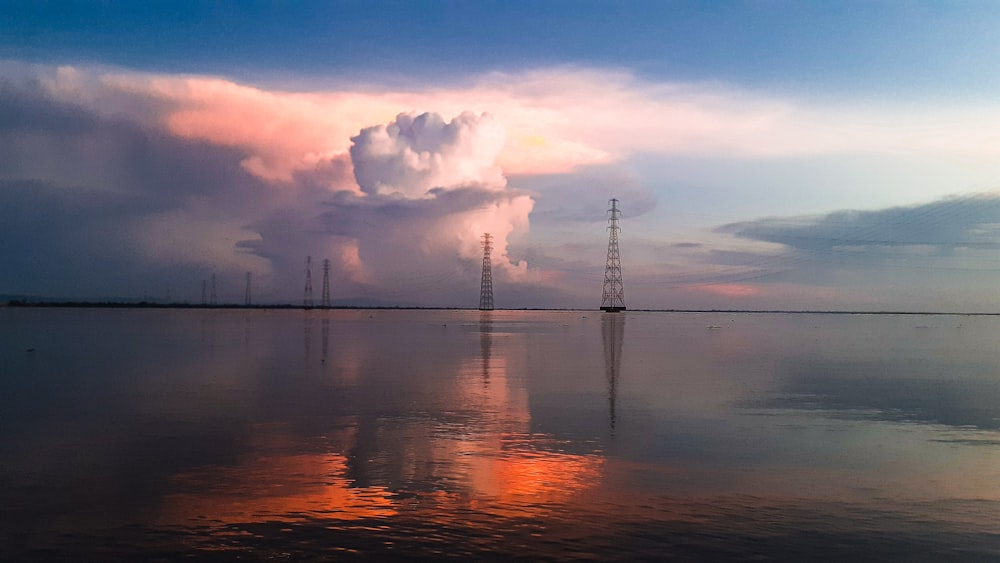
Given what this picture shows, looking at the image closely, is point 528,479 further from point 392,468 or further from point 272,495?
point 272,495

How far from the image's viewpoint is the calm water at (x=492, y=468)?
15430mm

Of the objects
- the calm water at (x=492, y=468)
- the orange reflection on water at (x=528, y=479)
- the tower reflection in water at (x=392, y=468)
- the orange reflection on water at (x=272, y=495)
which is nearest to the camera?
the calm water at (x=492, y=468)

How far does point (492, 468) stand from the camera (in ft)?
70.7

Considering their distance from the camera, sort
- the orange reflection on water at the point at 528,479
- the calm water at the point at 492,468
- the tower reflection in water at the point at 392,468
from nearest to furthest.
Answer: the calm water at the point at 492,468 < the tower reflection in water at the point at 392,468 < the orange reflection on water at the point at 528,479

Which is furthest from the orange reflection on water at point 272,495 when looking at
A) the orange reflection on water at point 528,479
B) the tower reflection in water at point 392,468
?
the orange reflection on water at point 528,479

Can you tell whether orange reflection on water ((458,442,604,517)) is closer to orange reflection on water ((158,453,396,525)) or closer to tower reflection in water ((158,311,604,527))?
tower reflection in water ((158,311,604,527))

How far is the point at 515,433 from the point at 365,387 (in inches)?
614

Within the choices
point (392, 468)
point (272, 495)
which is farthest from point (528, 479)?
point (272, 495)

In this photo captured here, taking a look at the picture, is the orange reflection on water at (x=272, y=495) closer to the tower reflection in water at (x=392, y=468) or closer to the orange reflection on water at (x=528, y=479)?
the tower reflection in water at (x=392, y=468)

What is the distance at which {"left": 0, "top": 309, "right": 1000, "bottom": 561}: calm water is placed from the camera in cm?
1543

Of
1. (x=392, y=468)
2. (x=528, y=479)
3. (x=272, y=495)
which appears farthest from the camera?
(x=392, y=468)

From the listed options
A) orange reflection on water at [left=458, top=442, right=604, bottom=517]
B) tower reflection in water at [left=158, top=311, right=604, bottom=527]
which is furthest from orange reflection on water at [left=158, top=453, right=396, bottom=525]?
orange reflection on water at [left=458, top=442, right=604, bottom=517]

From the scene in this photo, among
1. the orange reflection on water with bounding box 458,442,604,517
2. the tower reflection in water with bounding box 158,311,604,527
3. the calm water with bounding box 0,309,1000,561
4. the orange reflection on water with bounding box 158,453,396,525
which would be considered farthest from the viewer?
the orange reflection on water with bounding box 458,442,604,517

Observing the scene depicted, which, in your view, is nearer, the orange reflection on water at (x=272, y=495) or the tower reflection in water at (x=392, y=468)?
the orange reflection on water at (x=272, y=495)
